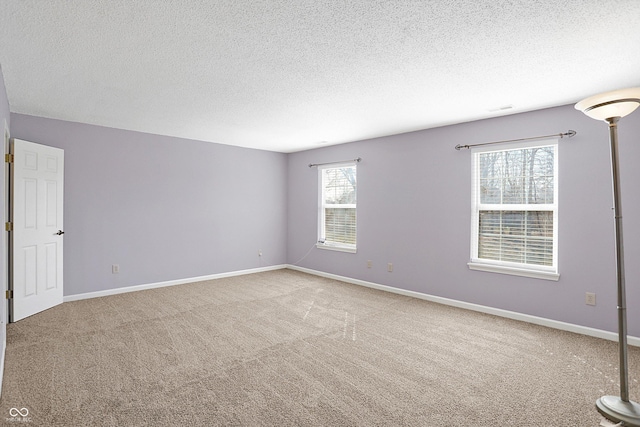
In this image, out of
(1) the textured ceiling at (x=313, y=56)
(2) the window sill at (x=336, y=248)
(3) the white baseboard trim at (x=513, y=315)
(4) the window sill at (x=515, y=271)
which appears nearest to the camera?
(1) the textured ceiling at (x=313, y=56)

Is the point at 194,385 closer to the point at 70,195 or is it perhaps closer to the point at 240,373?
the point at 240,373

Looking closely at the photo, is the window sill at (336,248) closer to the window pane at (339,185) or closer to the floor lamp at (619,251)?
the window pane at (339,185)

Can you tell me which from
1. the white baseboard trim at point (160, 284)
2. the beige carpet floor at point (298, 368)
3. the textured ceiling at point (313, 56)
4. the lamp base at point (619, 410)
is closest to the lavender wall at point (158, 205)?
the white baseboard trim at point (160, 284)

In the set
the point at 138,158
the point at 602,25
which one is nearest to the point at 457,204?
the point at 602,25

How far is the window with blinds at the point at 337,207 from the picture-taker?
599 centimetres

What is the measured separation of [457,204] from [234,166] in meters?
3.96

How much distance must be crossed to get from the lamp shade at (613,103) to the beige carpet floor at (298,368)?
1935 mm

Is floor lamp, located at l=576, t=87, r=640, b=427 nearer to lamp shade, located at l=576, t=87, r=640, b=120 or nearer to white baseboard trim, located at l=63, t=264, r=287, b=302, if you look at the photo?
lamp shade, located at l=576, t=87, r=640, b=120

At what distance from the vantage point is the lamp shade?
2100 mm

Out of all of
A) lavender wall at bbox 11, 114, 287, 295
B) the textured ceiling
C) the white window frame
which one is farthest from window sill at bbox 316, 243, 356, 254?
the textured ceiling

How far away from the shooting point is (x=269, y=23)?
6.88 ft

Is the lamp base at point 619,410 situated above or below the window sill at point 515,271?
below

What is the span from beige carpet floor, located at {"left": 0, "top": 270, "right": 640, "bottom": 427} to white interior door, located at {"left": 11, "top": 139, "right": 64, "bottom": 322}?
10.4 inches

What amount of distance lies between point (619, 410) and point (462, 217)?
8.60 ft
